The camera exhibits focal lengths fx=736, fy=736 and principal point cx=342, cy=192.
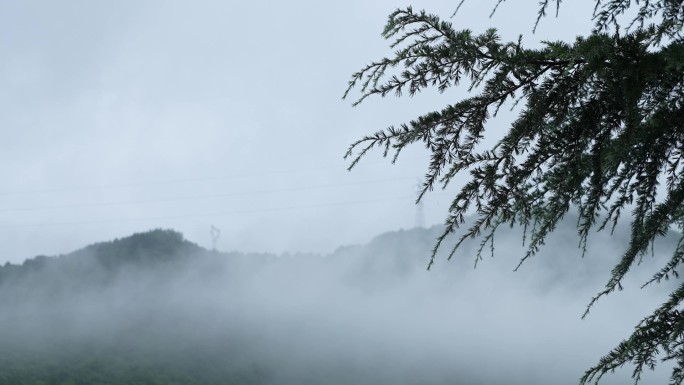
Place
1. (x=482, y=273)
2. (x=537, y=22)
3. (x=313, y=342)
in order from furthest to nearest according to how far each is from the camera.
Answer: (x=482, y=273) → (x=313, y=342) → (x=537, y=22)

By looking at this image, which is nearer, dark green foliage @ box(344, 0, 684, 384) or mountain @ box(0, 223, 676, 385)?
dark green foliage @ box(344, 0, 684, 384)

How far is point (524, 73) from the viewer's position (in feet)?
13.0

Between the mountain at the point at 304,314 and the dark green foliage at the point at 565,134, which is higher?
the mountain at the point at 304,314

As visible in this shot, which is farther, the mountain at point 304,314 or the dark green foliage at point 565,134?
the mountain at point 304,314

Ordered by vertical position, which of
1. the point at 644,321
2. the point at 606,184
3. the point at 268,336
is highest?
the point at 268,336

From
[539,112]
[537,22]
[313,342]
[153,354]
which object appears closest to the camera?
[539,112]

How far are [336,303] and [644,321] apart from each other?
141684 millimetres

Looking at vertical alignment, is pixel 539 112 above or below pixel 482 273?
below

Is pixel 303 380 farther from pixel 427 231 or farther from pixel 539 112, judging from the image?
pixel 539 112

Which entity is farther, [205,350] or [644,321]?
[205,350]

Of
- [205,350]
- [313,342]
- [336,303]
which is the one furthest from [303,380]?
[336,303]

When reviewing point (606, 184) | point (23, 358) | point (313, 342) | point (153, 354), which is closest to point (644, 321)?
point (606, 184)

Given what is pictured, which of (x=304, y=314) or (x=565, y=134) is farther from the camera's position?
(x=304, y=314)

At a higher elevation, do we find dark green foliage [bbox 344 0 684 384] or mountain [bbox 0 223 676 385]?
mountain [bbox 0 223 676 385]
